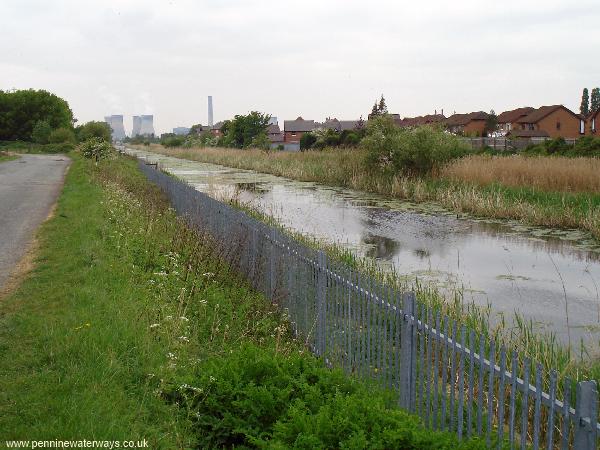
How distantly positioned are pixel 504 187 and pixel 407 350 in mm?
18191

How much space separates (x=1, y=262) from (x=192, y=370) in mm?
5837

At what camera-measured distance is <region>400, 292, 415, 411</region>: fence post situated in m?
4.70

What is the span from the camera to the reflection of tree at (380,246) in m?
13.5

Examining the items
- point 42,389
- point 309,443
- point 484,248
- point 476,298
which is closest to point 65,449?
point 42,389

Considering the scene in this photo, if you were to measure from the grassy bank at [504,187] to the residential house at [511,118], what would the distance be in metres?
66.0

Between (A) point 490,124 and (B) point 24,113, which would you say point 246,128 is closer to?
(A) point 490,124

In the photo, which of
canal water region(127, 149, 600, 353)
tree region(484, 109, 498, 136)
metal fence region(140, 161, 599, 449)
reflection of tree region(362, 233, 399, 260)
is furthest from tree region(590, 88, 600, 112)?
metal fence region(140, 161, 599, 449)

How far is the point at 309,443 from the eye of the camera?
321cm

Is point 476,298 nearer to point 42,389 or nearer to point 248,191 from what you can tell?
point 42,389

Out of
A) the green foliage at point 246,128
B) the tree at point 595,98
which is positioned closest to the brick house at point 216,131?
the green foliage at point 246,128

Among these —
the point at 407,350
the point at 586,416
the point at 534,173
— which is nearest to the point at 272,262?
the point at 407,350

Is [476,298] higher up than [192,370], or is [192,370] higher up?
[192,370]

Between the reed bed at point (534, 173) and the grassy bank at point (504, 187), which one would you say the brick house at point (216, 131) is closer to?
the grassy bank at point (504, 187)

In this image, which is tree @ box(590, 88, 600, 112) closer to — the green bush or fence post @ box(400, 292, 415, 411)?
fence post @ box(400, 292, 415, 411)
